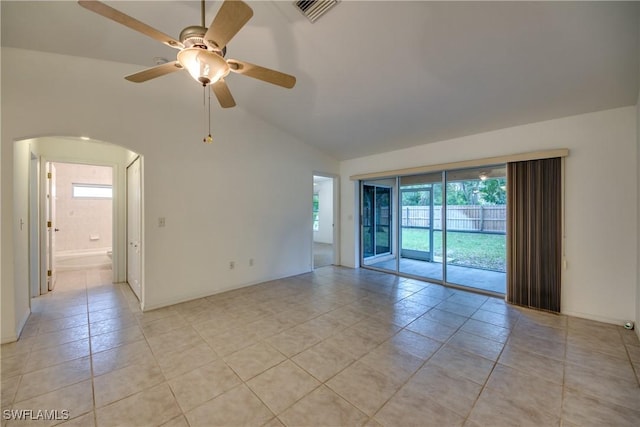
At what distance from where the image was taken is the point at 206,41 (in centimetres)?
158

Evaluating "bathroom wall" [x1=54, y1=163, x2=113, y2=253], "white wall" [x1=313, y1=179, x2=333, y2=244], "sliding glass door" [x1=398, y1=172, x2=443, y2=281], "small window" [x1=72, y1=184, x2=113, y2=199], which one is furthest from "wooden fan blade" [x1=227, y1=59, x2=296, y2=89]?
"small window" [x1=72, y1=184, x2=113, y2=199]

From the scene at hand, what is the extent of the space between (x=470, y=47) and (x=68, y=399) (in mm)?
4336

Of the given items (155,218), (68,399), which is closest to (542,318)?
(68,399)

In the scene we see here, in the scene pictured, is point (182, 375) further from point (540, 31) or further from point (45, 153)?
point (45, 153)

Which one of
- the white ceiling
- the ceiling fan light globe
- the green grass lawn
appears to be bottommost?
the green grass lawn

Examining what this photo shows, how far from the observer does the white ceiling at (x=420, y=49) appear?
204 cm

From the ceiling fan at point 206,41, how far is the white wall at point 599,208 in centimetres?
356

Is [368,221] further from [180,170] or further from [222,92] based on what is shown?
[222,92]

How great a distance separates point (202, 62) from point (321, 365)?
2.48 m

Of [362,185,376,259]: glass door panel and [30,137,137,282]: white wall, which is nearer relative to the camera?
[30,137,137,282]: white wall

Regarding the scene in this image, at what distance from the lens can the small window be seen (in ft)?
24.7

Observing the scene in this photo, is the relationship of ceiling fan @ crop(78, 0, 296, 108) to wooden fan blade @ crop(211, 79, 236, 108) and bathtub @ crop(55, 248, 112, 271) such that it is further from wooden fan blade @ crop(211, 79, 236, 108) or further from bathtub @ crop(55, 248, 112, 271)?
bathtub @ crop(55, 248, 112, 271)

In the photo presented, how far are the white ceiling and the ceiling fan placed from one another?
0.79 m

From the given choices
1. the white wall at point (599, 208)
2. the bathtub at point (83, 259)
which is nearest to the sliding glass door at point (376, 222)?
the white wall at point (599, 208)
